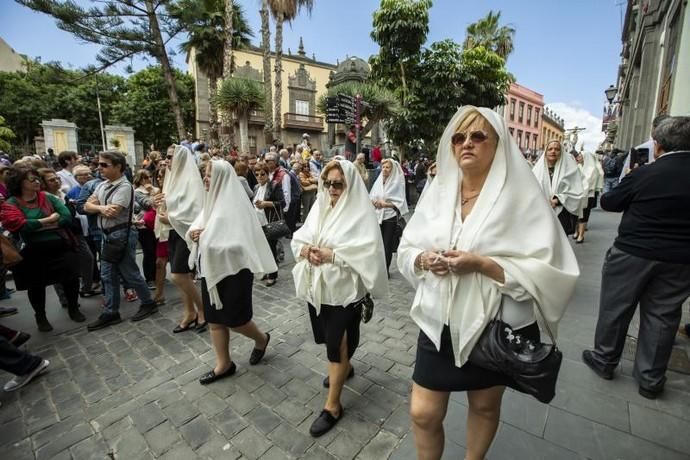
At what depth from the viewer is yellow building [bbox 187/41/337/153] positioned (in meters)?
34.8

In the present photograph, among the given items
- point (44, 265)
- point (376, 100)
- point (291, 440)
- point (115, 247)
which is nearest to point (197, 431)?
point (291, 440)

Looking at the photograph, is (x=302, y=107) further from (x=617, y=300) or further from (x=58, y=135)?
(x=617, y=300)

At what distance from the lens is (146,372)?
320 centimetres

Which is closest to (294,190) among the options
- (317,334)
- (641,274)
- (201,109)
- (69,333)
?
(69,333)

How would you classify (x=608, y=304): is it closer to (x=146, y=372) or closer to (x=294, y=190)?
(x=146, y=372)

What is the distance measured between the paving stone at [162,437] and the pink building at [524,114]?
154ft

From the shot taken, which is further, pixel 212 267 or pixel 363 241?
pixel 212 267

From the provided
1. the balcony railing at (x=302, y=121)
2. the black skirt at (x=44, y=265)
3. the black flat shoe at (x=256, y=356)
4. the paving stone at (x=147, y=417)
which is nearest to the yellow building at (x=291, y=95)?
the balcony railing at (x=302, y=121)

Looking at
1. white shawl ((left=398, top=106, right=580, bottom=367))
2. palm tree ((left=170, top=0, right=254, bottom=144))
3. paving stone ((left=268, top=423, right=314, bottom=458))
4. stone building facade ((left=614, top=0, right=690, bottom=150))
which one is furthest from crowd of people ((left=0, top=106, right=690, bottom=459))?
palm tree ((left=170, top=0, right=254, bottom=144))

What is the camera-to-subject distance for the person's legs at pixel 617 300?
2593mm

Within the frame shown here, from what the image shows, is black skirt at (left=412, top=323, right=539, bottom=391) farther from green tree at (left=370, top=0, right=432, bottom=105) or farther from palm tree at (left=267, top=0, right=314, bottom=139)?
→ palm tree at (left=267, top=0, right=314, bottom=139)

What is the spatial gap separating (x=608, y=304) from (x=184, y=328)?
437 centimetres

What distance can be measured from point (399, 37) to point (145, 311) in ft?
47.0

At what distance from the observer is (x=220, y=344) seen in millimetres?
3023
